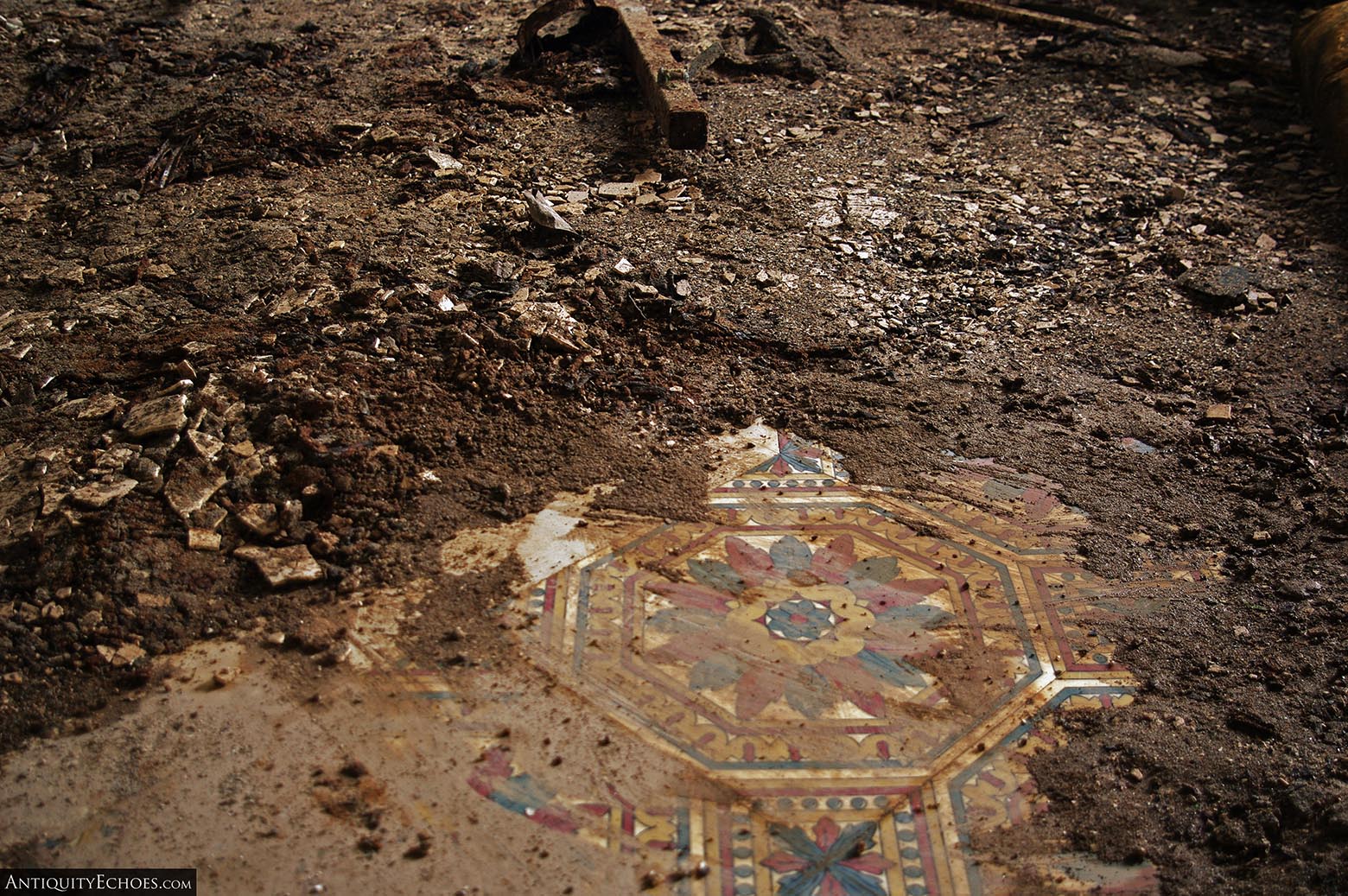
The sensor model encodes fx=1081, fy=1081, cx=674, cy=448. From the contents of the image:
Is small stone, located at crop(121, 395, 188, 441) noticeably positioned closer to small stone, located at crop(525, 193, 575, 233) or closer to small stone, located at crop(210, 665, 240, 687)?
small stone, located at crop(210, 665, 240, 687)

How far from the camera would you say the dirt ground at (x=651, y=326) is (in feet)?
9.21

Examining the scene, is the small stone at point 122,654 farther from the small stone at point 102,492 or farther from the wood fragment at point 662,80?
the wood fragment at point 662,80

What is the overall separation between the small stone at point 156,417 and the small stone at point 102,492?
0.17 meters

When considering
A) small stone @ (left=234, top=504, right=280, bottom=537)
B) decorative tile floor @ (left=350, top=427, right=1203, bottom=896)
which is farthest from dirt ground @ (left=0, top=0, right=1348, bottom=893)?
decorative tile floor @ (left=350, top=427, right=1203, bottom=896)

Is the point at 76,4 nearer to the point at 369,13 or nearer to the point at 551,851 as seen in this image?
the point at 369,13

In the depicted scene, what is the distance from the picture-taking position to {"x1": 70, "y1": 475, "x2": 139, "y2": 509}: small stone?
116 inches

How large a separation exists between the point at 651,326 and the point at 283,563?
157 centimetres

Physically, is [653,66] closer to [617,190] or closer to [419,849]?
[617,190]

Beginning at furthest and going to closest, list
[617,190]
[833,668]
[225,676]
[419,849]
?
[617,190]
[833,668]
[225,676]
[419,849]

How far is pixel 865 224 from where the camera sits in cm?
462

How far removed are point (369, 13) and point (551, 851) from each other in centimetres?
532

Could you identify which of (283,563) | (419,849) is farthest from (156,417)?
(419,849)

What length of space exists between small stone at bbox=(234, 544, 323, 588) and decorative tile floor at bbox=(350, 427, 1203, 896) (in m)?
0.45

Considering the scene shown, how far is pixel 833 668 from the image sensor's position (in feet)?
9.33
